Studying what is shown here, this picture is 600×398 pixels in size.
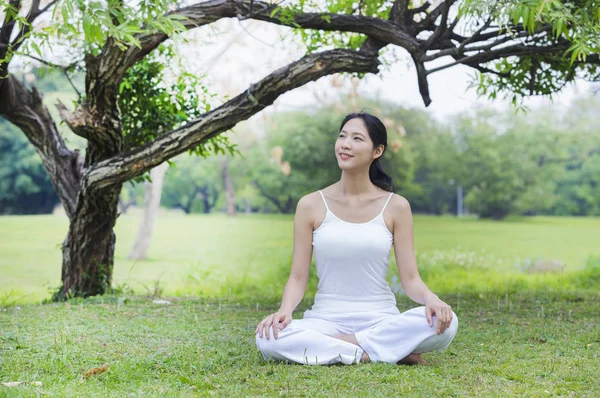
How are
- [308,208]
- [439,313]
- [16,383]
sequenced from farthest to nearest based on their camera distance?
[308,208], [439,313], [16,383]

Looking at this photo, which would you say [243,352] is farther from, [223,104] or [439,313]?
[223,104]

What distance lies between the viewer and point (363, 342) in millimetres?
2979

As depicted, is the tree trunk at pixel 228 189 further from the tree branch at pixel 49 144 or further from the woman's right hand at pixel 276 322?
the woman's right hand at pixel 276 322

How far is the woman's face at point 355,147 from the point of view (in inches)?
124

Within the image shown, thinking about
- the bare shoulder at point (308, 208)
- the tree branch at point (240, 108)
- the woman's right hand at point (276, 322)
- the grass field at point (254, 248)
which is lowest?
the grass field at point (254, 248)

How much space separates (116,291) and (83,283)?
0.34m

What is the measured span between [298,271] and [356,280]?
0.26 m

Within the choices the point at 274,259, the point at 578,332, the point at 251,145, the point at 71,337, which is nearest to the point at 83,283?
the point at 71,337

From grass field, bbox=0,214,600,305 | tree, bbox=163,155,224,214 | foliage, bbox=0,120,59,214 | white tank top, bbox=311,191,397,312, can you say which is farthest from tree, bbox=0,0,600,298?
tree, bbox=163,155,224,214

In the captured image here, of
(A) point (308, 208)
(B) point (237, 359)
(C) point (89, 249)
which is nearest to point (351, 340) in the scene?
(B) point (237, 359)

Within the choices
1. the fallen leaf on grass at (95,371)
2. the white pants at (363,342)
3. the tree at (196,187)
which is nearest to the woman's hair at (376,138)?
the white pants at (363,342)

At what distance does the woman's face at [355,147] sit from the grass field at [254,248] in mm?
5545

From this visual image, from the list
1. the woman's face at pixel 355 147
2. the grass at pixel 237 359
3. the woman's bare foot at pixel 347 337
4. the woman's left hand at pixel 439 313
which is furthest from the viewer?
the woman's face at pixel 355 147

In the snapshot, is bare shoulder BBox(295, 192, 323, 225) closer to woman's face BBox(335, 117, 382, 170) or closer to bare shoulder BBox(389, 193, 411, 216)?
woman's face BBox(335, 117, 382, 170)
